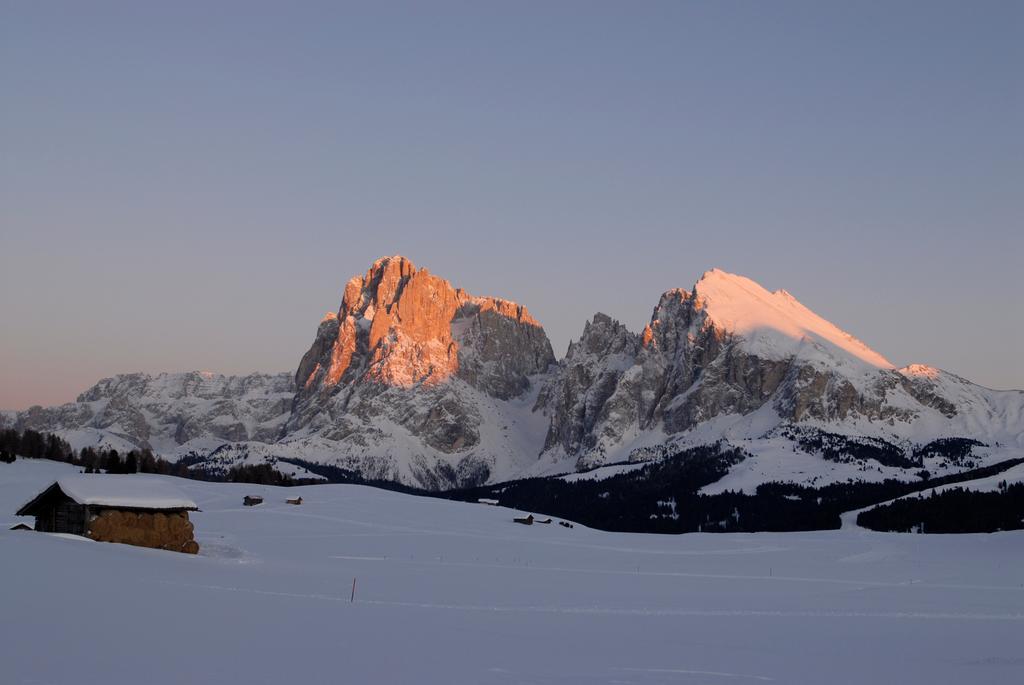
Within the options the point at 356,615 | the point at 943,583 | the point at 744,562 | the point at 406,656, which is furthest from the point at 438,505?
the point at 406,656

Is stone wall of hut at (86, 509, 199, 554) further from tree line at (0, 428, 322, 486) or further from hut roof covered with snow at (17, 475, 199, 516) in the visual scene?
tree line at (0, 428, 322, 486)

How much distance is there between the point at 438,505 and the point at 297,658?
328ft

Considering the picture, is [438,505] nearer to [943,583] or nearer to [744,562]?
[744,562]

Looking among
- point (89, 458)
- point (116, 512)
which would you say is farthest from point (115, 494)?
point (89, 458)

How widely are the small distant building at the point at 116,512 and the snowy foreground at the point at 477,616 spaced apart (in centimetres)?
302

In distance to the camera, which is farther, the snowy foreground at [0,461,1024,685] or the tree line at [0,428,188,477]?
the tree line at [0,428,188,477]

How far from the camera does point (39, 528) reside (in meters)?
54.6

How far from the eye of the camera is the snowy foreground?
2289cm

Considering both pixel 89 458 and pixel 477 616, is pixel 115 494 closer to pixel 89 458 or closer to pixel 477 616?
pixel 477 616

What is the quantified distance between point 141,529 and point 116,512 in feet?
4.78

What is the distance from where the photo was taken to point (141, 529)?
5228 cm

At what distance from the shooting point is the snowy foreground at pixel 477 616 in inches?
901

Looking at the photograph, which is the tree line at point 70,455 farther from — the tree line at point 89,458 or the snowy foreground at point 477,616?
the snowy foreground at point 477,616

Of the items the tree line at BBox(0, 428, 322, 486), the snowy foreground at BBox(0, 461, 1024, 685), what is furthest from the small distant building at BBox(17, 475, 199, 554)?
the tree line at BBox(0, 428, 322, 486)
